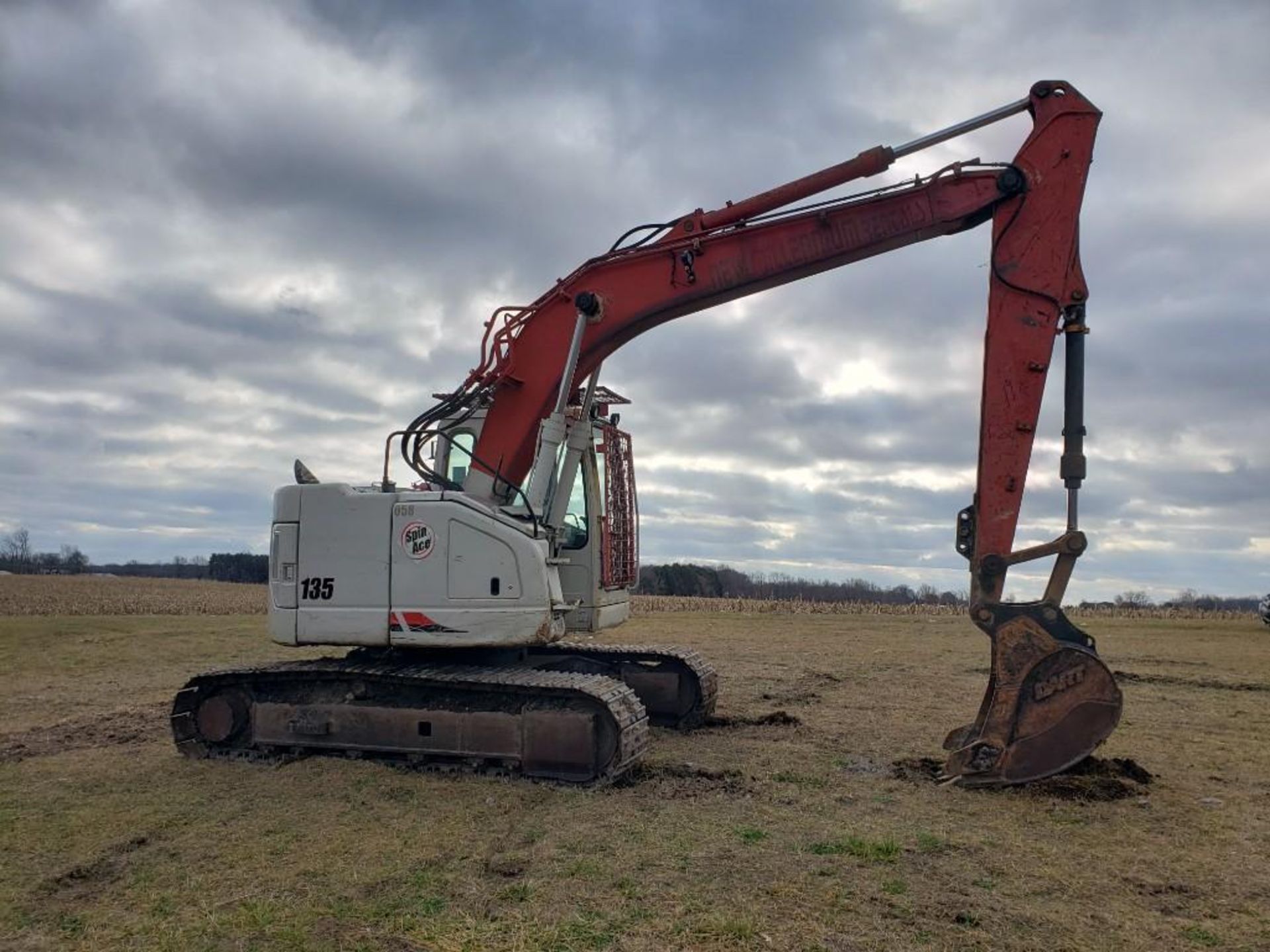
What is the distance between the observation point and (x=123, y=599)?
125 ft

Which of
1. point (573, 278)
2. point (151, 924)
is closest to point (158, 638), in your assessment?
point (573, 278)

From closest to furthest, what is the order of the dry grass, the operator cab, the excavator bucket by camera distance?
1. the excavator bucket
2. the operator cab
3. the dry grass

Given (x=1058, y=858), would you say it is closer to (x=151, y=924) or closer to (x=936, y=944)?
(x=936, y=944)

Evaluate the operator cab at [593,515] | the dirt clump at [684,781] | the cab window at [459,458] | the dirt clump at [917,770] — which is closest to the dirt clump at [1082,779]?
the dirt clump at [917,770]

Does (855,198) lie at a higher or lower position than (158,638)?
higher

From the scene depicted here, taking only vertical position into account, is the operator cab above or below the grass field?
above

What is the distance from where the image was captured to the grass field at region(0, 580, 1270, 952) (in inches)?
193

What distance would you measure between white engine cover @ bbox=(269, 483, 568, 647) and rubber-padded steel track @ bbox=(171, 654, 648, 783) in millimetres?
353

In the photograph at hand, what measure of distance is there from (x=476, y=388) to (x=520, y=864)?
15.9 ft

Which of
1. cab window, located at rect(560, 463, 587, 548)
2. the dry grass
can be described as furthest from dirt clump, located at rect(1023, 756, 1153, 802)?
the dry grass

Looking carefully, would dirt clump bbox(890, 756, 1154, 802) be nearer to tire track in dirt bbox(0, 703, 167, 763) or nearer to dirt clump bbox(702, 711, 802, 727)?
dirt clump bbox(702, 711, 802, 727)

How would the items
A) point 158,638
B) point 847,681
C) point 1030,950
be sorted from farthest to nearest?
point 158,638, point 847,681, point 1030,950

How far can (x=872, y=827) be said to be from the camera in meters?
6.59

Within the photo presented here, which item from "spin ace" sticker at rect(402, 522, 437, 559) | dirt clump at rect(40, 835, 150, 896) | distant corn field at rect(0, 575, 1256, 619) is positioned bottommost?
dirt clump at rect(40, 835, 150, 896)
